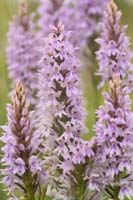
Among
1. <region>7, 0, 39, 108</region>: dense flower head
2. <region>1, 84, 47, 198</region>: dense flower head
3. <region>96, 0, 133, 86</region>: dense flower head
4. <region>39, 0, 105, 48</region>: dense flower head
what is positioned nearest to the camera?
<region>1, 84, 47, 198</region>: dense flower head

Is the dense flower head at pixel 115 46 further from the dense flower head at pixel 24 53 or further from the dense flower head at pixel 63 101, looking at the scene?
the dense flower head at pixel 24 53

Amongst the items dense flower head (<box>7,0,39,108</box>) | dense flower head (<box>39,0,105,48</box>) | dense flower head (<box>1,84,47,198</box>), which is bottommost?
dense flower head (<box>1,84,47,198</box>)

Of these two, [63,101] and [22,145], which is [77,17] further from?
[22,145]

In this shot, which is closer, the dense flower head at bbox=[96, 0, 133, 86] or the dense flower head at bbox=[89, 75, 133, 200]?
the dense flower head at bbox=[89, 75, 133, 200]

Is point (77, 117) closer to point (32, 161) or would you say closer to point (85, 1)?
point (32, 161)

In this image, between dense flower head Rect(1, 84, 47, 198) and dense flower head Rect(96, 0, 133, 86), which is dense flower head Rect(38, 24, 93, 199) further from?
dense flower head Rect(96, 0, 133, 86)

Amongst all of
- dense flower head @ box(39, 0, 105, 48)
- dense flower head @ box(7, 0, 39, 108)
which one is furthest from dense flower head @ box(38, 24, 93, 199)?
dense flower head @ box(39, 0, 105, 48)

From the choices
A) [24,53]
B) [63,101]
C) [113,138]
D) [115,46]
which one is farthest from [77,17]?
[113,138]
